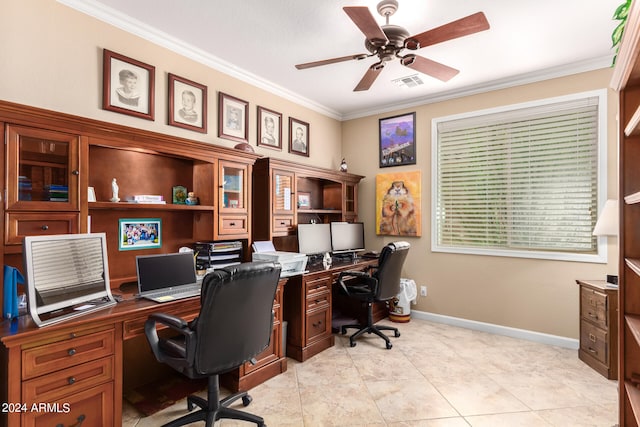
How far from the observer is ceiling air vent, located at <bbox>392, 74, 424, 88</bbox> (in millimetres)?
3530

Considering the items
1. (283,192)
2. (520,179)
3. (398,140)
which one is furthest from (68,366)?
(520,179)

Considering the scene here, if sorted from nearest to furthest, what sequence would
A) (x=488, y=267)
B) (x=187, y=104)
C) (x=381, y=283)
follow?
1. (x=187, y=104)
2. (x=381, y=283)
3. (x=488, y=267)

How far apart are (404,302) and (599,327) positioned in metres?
1.86

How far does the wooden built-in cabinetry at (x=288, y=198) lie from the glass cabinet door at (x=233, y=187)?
32cm

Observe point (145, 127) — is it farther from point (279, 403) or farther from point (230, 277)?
point (279, 403)

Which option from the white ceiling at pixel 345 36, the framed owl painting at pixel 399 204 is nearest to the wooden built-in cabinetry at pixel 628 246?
the white ceiling at pixel 345 36

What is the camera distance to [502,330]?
12.0 ft

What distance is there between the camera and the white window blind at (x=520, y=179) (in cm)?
327

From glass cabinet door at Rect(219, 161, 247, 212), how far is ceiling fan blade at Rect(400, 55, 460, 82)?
1.67 metres

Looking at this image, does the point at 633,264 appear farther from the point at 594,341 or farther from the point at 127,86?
the point at 127,86

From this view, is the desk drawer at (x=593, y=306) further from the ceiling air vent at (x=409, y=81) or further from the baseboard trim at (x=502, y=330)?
the ceiling air vent at (x=409, y=81)

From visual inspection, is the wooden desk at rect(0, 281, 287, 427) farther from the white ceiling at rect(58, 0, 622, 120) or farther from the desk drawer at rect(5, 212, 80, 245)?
the white ceiling at rect(58, 0, 622, 120)

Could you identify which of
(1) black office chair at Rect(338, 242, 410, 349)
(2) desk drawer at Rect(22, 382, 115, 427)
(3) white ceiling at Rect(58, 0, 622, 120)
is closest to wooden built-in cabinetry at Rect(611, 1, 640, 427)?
(3) white ceiling at Rect(58, 0, 622, 120)

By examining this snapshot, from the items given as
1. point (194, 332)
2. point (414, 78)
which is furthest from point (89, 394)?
point (414, 78)
